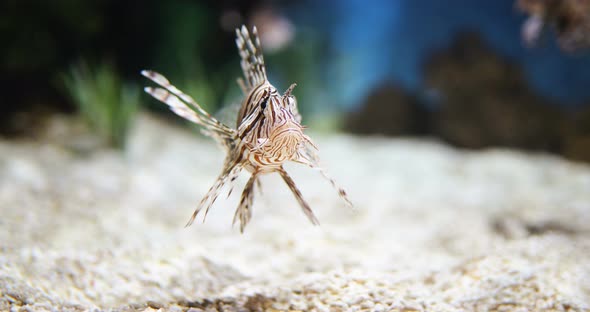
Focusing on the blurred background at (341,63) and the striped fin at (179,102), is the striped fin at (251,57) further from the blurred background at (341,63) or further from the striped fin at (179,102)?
the blurred background at (341,63)

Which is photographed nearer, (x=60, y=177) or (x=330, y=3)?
(x=60, y=177)

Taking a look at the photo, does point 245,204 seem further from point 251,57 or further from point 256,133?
point 251,57

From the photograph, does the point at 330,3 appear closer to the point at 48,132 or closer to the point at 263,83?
the point at 48,132

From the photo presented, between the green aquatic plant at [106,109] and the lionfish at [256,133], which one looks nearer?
the lionfish at [256,133]

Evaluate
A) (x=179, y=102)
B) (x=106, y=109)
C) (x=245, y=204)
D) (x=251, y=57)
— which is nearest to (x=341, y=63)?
(x=106, y=109)

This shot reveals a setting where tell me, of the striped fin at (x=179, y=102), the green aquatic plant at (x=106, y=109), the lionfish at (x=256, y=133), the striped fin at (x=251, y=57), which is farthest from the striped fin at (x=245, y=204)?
the green aquatic plant at (x=106, y=109)

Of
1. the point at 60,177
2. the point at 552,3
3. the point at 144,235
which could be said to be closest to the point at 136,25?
the point at 60,177

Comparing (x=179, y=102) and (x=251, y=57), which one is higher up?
(x=251, y=57)
